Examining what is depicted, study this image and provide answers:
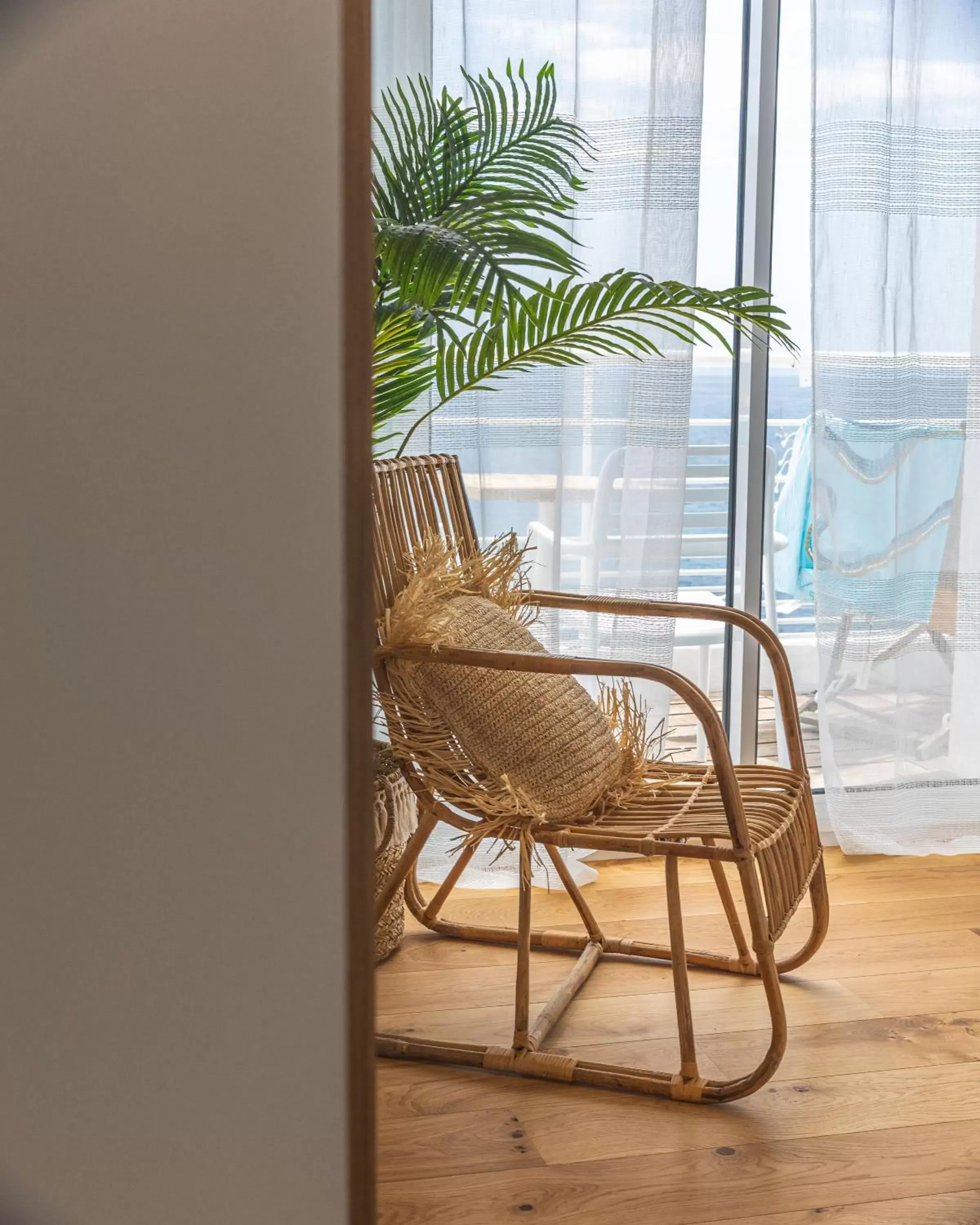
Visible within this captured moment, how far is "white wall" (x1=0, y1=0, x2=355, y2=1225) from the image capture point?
84 centimetres

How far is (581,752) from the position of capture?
72.7 inches

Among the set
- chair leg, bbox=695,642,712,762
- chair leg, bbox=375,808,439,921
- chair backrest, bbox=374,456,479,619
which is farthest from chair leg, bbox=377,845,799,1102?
chair leg, bbox=695,642,712,762

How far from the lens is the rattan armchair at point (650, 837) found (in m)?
1.67

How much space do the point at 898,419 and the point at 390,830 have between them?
4.75ft

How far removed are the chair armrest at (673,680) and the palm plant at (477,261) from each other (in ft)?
1.81

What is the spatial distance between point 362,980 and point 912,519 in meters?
2.06

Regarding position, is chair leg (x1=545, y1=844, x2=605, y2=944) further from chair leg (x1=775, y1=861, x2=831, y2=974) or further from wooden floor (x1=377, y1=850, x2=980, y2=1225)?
chair leg (x1=775, y1=861, x2=831, y2=974)

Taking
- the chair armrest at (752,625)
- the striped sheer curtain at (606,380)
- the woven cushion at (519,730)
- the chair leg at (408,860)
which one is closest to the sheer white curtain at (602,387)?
the striped sheer curtain at (606,380)

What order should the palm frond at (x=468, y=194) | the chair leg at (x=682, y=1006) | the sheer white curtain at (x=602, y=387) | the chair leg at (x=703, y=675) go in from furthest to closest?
the chair leg at (x=703, y=675), the sheer white curtain at (x=602, y=387), the palm frond at (x=468, y=194), the chair leg at (x=682, y=1006)

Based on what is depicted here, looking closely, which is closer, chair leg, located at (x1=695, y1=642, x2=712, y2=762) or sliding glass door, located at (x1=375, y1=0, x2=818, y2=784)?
sliding glass door, located at (x1=375, y1=0, x2=818, y2=784)

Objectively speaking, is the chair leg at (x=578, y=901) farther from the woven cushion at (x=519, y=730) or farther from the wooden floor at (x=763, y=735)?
the wooden floor at (x=763, y=735)

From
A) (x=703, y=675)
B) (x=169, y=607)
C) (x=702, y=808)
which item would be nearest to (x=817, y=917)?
(x=702, y=808)

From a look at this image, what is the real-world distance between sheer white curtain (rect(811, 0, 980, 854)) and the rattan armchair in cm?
67

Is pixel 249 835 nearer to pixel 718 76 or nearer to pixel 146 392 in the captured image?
pixel 146 392
